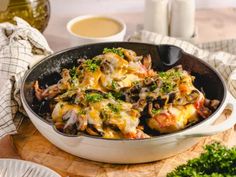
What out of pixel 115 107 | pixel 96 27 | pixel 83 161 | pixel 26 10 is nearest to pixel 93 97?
pixel 115 107

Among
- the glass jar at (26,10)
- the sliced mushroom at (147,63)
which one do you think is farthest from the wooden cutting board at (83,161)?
the glass jar at (26,10)

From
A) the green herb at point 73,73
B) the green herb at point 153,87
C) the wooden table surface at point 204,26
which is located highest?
the green herb at point 153,87

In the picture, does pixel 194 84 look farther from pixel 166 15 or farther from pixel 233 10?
pixel 233 10

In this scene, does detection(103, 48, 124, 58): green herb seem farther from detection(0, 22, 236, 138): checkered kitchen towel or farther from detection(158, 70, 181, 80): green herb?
detection(0, 22, 236, 138): checkered kitchen towel

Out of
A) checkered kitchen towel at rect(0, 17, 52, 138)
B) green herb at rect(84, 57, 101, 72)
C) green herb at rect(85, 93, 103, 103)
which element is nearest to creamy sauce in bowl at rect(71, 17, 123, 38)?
checkered kitchen towel at rect(0, 17, 52, 138)

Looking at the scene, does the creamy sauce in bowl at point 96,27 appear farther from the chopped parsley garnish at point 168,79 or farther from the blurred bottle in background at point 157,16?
the chopped parsley garnish at point 168,79

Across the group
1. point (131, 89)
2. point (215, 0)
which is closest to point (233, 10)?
point (215, 0)

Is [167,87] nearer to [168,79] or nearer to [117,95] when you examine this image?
[168,79]
